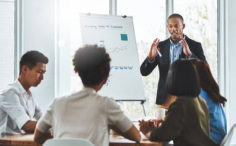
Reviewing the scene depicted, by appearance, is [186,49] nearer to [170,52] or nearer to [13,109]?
[170,52]

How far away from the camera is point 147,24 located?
4035mm

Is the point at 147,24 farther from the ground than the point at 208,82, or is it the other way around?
the point at 147,24

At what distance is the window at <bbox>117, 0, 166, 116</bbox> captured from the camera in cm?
400

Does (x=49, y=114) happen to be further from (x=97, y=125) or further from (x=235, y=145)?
(x=235, y=145)

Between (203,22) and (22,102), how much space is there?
3.20 meters

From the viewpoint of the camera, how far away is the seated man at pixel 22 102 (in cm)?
175

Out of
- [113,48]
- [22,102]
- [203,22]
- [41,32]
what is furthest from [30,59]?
[203,22]

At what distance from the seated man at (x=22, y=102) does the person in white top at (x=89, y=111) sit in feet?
1.48

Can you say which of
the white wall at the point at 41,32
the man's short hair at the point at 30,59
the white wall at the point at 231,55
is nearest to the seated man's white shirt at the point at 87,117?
the man's short hair at the point at 30,59

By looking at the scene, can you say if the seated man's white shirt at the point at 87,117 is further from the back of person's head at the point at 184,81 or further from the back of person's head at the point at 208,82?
the back of person's head at the point at 208,82

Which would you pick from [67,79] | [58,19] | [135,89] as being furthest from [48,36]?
[135,89]

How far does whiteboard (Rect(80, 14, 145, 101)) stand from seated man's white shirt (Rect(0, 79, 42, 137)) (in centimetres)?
148

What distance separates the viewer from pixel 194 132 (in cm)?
136

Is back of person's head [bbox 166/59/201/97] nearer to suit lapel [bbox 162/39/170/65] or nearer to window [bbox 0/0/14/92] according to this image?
suit lapel [bbox 162/39/170/65]
